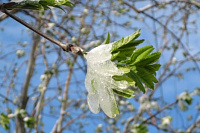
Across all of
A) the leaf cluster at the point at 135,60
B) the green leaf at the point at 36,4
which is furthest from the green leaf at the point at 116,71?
the green leaf at the point at 36,4

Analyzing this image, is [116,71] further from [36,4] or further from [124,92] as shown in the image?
[36,4]

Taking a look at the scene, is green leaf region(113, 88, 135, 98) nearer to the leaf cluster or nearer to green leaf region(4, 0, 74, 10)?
the leaf cluster

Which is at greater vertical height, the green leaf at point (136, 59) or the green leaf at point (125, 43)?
the green leaf at point (125, 43)

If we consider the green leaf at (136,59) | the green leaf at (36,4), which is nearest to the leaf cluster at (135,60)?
the green leaf at (136,59)

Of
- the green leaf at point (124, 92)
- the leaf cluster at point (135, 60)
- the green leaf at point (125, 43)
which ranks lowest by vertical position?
the green leaf at point (124, 92)

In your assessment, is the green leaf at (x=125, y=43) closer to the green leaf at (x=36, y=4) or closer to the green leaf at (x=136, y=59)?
the green leaf at (x=136, y=59)

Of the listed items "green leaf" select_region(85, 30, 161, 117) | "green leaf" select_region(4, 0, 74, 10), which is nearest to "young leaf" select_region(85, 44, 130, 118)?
"green leaf" select_region(85, 30, 161, 117)

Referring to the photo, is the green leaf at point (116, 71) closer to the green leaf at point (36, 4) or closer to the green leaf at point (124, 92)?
the green leaf at point (124, 92)

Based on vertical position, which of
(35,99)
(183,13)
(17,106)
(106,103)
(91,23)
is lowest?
(35,99)

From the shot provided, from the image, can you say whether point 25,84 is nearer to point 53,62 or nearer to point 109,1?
point 53,62

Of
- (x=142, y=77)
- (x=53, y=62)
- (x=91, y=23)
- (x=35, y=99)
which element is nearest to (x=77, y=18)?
(x=91, y=23)

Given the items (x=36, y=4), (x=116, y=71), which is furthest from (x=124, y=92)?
(x=36, y=4)
